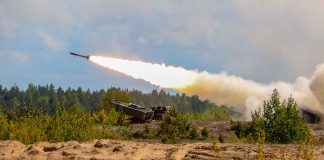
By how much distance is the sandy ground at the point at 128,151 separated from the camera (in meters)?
12.1

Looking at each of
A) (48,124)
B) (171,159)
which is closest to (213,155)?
(171,159)

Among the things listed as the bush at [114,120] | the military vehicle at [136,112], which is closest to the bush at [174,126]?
the bush at [114,120]

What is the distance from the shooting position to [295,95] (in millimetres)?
38250

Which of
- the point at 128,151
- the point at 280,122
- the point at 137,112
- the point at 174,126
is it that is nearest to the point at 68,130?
the point at 128,151

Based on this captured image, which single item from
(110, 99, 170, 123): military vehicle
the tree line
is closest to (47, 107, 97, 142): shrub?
(110, 99, 170, 123): military vehicle

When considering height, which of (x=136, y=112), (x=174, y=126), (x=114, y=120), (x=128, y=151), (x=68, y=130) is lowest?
(x=128, y=151)

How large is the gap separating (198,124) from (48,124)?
13.0 meters

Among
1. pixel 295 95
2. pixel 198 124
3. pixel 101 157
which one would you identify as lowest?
pixel 101 157

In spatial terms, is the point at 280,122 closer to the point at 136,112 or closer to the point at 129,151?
the point at 129,151

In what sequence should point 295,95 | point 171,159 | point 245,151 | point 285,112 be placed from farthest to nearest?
point 295,95 < point 285,112 < point 245,151 < point 171,159

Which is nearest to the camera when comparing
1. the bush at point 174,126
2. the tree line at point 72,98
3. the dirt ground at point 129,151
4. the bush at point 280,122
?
the dirt ground at point 129,151

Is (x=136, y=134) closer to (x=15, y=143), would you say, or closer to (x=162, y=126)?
(x=162, y=126)

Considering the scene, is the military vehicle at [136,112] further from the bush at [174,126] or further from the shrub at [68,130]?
the shrub at [68,130]

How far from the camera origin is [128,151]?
1280 cm
